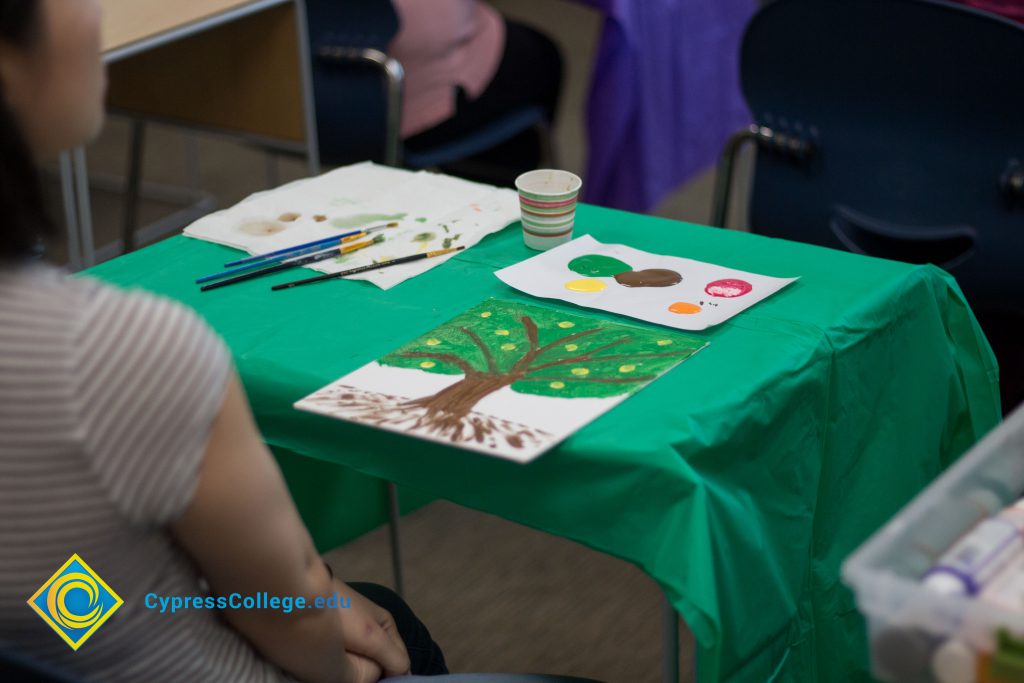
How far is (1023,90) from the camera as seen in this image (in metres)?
1.65

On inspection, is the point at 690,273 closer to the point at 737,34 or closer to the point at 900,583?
the point at 900,583

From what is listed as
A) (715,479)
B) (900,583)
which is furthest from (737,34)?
(900,583)

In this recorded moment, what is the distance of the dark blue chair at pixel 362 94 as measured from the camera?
2.31 m

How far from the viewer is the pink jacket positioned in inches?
94.6

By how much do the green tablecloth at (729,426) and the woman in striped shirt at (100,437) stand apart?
28 cm

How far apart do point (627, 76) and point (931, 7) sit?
93 centimetres

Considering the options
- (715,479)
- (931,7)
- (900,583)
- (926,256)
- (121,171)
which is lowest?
(121,171)

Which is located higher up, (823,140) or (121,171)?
(823,140)

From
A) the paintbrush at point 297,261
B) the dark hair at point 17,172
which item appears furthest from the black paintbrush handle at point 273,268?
the dark hair at point 17,172

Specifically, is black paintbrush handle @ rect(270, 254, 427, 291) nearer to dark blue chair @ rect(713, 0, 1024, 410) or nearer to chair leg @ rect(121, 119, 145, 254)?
dark blue chair @ rect(713, 0, 1024, 410)

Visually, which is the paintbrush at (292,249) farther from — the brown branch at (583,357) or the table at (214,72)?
the table at (214,72)

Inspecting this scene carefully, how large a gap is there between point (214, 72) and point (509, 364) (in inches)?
61.3

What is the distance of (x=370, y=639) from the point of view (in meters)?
1.06

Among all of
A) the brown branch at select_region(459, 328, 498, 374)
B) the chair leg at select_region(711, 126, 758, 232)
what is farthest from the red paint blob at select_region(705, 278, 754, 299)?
the chair leg at select_region(711, 126, 758, 232)
